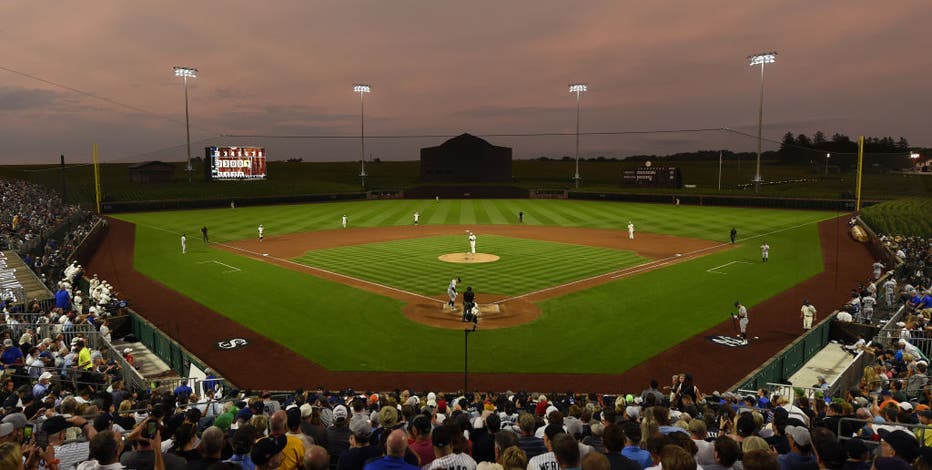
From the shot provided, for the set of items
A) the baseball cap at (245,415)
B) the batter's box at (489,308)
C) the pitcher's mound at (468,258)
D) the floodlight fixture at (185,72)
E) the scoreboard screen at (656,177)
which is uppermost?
the floodlight fixture at (185,72)

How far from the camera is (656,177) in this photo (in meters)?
78.3

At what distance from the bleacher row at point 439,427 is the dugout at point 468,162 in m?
75.7

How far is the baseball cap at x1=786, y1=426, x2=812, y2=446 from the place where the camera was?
5.65 metres

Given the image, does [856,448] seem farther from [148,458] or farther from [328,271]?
[328,271]

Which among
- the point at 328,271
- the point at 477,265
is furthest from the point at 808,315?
the point at 328,271

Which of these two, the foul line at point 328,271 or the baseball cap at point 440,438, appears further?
the foul line at point 328,271

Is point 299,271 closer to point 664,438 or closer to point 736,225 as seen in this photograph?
point 664,438

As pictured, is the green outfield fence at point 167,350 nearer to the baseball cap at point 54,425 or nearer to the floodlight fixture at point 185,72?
the baseball cap at point 54,425

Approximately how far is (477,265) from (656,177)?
54.4 meters

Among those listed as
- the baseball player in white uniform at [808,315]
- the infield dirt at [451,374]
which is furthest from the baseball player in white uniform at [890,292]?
the baseball player in white uniform at [808,315]

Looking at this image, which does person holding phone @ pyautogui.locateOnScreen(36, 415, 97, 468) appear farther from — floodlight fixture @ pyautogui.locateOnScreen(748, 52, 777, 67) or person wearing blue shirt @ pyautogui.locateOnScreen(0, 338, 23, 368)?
floodlight fixture @ pyautogui.locateOnScreen(748, 52, 777, 67)

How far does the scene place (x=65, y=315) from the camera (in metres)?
17.1

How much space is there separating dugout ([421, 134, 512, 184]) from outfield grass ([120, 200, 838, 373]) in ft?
153

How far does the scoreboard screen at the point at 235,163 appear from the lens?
241 ft
